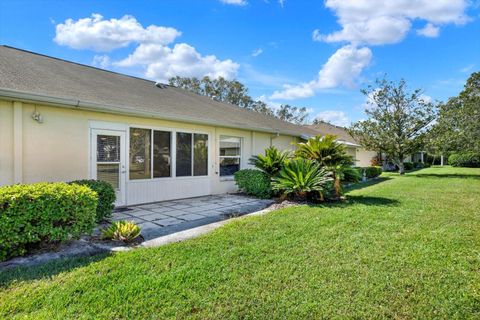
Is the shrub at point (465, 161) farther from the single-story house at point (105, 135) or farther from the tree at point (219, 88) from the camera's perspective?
the single-story house at point (105, 135)

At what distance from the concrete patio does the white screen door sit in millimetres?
754

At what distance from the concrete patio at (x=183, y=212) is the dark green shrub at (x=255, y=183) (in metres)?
0.53

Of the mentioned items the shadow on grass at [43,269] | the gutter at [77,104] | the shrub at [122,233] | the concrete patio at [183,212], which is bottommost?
the shadow on grass at [43,269]

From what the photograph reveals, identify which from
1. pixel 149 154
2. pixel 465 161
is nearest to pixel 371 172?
pixel 149 154

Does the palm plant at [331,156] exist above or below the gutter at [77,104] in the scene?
below

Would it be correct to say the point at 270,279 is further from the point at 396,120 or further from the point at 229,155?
the point at 396,120

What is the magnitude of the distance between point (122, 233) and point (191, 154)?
16.7 ft

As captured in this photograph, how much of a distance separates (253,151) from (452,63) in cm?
1335

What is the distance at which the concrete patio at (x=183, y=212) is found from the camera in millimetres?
6023

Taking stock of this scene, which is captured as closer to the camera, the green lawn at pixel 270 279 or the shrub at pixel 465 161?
the green lawn at pixel 270 279

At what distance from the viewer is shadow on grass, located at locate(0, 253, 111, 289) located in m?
3.49

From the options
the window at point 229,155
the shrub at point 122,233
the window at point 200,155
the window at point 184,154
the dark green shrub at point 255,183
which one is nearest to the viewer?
the shrub at point 122,233

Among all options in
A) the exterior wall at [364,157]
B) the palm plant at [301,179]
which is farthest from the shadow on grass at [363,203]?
the exterior wall at [364,157]

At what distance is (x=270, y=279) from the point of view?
354cm
